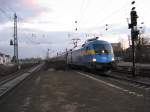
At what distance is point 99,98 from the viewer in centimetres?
1498

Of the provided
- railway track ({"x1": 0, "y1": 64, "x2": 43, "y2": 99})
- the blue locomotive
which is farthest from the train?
railway track ({"x1": 0, "y1": 64, "x2": 43, "y2": 99})

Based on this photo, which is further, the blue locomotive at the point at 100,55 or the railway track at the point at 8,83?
the blue locomotive at the point at 100,55

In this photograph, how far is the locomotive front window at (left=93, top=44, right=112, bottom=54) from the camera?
117 feet

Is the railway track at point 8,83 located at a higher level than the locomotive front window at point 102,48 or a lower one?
lower

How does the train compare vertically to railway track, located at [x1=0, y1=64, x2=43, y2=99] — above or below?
above

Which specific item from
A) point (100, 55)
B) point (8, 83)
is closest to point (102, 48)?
point (100, 55)

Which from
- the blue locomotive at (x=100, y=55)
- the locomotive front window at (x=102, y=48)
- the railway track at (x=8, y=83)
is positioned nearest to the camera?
the railway track at (x=8, y=83)

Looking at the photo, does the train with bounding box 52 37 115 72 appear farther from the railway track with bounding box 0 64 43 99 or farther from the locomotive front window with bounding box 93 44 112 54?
the railway track with bounding box 0 64 43 99

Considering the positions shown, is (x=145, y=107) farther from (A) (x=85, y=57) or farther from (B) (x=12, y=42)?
(B) (x=12, y=42)

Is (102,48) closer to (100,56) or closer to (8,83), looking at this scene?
(100,56)

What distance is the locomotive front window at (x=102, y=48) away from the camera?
35781 mm

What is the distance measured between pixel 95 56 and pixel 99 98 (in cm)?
2060

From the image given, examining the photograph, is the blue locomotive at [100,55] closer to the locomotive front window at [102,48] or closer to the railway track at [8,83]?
the locomotive front window at [102,48]

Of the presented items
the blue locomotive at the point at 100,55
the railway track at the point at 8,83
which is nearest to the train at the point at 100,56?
the blue locomotive at the point at 100,55
